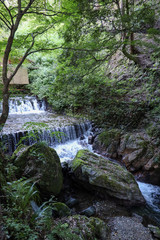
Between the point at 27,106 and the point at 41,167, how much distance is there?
950 centimetres

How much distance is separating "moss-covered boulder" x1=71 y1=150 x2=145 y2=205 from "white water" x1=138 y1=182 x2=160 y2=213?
499mm

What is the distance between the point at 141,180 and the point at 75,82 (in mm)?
4763

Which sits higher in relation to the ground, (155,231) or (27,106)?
(27,106)

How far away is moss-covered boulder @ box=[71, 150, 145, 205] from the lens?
4141 mm

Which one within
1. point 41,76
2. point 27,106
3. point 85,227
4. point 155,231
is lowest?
point 155,231

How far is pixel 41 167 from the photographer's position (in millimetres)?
3908

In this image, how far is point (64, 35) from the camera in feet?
13.1

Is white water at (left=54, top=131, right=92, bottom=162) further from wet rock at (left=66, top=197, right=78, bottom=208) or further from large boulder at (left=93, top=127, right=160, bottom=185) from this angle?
wet rock at (left=66, top=197, right=78, bottom=208)

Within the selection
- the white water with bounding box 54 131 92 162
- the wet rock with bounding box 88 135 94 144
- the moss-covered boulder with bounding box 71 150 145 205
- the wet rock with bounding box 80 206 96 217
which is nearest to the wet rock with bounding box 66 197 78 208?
the wet rock with bounding box 80 206 96 217

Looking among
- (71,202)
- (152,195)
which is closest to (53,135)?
(71,202)

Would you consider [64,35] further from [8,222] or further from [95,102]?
[95,102]

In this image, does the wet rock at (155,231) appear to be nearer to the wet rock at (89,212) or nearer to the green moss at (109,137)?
the wet rock at (89,212)

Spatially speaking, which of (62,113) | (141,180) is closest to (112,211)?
(141,180)

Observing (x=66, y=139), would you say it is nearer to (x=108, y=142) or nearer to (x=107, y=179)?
(x=108, y=142)
